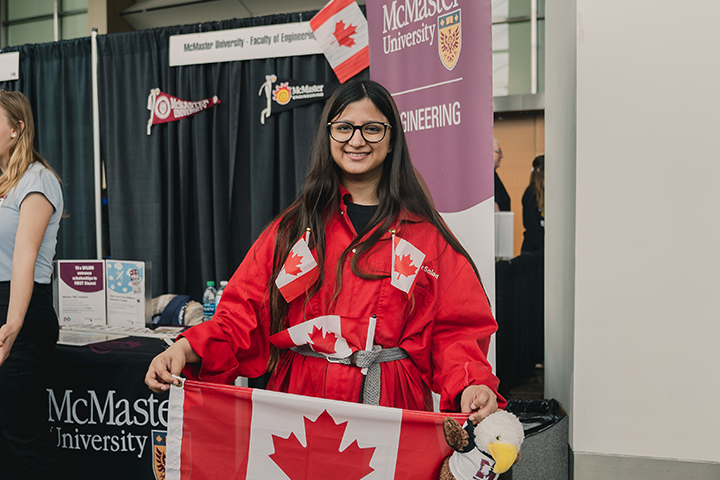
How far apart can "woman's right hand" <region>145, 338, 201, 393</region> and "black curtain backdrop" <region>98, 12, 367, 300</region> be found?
252 centimetres

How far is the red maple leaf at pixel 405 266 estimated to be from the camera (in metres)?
1.24

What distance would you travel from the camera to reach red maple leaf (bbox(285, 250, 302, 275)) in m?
1.27

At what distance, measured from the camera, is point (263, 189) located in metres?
3.64

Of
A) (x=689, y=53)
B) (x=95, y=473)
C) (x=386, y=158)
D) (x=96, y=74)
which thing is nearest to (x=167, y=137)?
(x=96, y=74)

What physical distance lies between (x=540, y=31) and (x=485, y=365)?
459cm

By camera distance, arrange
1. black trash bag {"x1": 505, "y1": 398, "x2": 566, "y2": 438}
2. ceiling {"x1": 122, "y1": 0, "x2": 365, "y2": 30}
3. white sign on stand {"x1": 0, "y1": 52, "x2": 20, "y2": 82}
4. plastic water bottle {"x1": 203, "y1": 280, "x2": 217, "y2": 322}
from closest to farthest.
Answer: black trash bag {"x1": 505, "y1": 398, "x2": 566, "y2": 438}
plastic water bottle {"x1": 203, "y1": 280, "x2": 217, "y2": 322}
white sign on stand {"x1": 0, "y1": 52, "x2": 20, "y2": 82}
ceiling {"x1": 122, "y1": 0, "x2": 365, "y2": 30}

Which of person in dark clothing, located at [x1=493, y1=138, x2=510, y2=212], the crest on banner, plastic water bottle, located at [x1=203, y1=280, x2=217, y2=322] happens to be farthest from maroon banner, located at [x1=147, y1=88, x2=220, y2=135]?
person in dark clothing, located at [x1=493, y1=138, x2=510, y2=212]

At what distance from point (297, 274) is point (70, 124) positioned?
12.0 feet

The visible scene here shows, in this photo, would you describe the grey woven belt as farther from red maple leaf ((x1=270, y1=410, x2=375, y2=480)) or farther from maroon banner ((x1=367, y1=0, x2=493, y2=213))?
maroon banner ((x1=367, y1=0, x2=493, y2=213))

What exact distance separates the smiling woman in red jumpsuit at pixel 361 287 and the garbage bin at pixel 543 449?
816mm

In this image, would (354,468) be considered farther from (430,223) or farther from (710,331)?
(710,331)

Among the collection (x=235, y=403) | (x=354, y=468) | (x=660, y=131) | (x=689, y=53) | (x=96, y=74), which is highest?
(x=96, y=74)

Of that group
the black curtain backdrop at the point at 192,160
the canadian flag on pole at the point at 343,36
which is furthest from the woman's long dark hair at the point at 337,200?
the black curtain backdrop at the point at 192,160

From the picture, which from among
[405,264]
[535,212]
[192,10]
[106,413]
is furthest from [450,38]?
[192,10]
